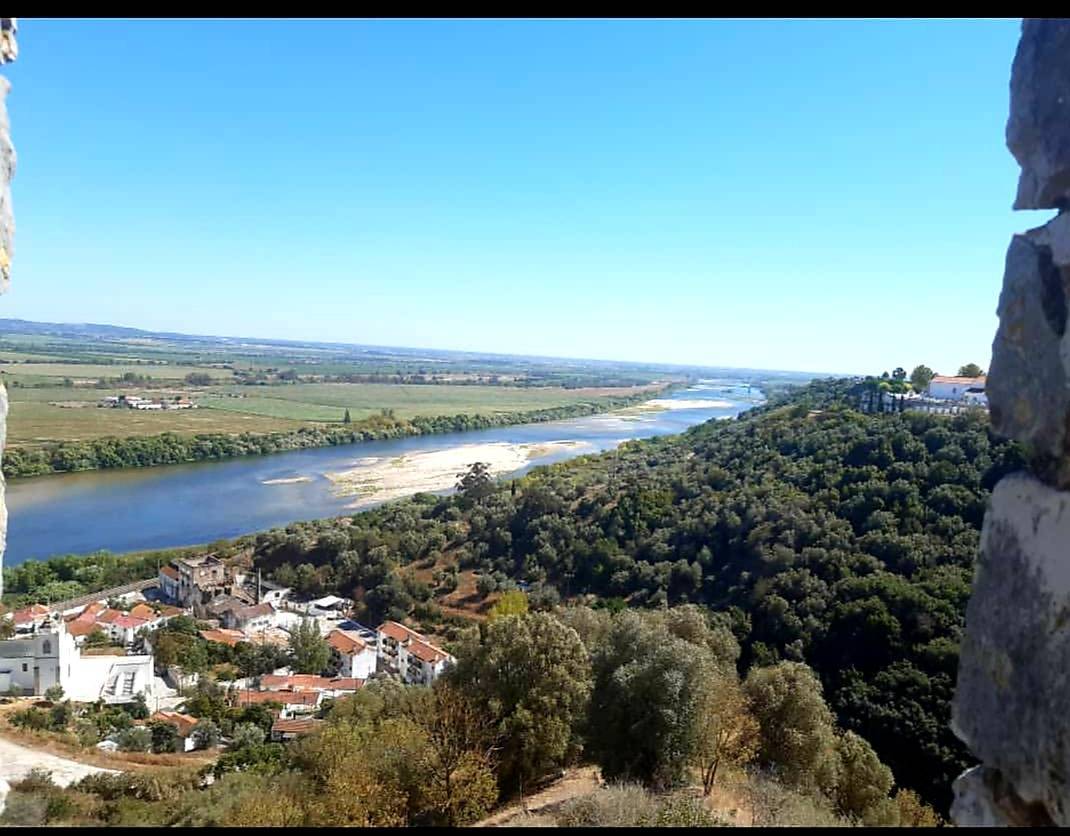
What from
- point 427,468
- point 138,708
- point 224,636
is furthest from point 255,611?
point 427,468

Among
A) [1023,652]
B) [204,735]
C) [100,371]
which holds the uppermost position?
[1023,652]

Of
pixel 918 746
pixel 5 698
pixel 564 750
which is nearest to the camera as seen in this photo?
pixel 564 750

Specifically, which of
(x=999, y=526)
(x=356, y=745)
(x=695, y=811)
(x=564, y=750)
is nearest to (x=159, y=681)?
(x=356, y=745)

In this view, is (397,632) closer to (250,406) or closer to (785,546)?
A: (785,546)

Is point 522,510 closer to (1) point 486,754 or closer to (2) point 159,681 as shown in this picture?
(2) point 159,681

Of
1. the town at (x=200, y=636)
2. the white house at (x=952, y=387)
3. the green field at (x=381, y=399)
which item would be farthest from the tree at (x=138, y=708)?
A: the green field at (x=381, y=399)

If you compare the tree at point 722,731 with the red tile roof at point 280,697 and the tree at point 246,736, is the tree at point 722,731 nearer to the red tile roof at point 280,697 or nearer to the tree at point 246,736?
the tree at point 246,736
